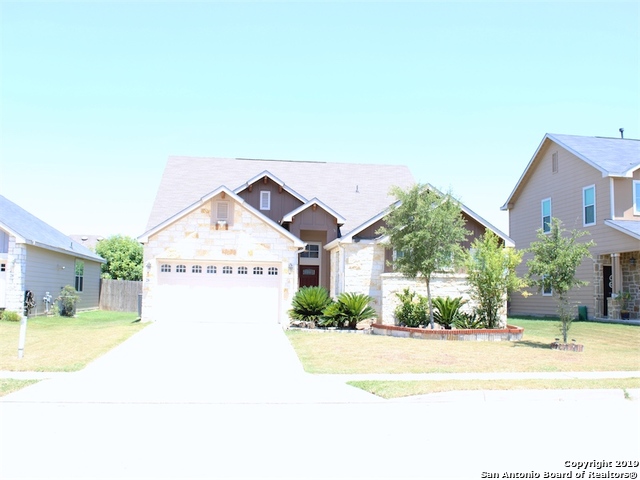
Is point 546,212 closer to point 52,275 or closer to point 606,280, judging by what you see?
point 606,280

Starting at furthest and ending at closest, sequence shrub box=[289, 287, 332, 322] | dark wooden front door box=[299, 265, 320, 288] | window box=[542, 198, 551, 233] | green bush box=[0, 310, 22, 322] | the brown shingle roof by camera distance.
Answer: window box=[542, 198, 551, 233] < the brown shingle roof < dark wooden front door box=[299, 265, 320, 288] < green bush box=[0, 310, 22, 322] < shrub box=[289, 287, 332, 322]

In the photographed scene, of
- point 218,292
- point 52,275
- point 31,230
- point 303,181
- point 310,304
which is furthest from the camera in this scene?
point 303,181

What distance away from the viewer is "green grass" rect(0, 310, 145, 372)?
12.9 meters

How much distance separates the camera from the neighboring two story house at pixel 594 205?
2444 cm

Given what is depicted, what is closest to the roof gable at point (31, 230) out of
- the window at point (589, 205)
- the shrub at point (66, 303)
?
the shrub at point (66, 303)

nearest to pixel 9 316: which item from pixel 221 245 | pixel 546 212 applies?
pixel 221 245

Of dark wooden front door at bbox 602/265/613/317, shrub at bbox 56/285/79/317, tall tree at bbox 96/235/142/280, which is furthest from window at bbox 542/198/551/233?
tall tree at bbox 96/235/142/280

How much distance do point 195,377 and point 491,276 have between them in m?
10.7

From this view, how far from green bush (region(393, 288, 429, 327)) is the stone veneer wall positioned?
4.08m

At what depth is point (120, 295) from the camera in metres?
35.9

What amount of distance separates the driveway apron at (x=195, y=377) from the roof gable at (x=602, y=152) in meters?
15.5

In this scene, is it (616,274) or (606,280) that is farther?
(606,280)

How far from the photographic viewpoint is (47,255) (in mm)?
27500

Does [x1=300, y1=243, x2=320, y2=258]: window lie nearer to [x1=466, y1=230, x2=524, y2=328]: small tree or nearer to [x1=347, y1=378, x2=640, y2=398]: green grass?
[x1=466, y1=230, x2=524, y2=328]: small tree
